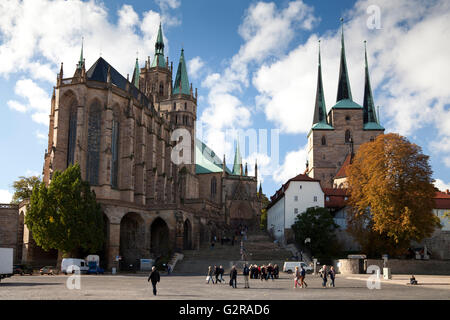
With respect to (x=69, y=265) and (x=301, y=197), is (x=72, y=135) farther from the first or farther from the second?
(x=301, y=197)

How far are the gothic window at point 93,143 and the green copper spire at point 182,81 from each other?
33.7 meters

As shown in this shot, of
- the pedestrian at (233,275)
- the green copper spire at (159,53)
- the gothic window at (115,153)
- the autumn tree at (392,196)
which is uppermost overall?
the green copper spire at (159,53)

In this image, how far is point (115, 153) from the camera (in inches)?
2212

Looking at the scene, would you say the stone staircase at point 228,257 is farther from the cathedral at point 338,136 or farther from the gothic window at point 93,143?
the cathedral at point 338,136

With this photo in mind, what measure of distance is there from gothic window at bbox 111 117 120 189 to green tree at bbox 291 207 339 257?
2146 centimetres

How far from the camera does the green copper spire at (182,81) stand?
8750cm

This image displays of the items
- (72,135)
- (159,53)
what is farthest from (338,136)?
(72,135)

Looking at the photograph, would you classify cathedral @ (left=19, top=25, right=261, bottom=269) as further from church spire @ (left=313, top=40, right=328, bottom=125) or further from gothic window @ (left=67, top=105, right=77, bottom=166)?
church spire @ (left=313, top=40, right=328, bottom=125)

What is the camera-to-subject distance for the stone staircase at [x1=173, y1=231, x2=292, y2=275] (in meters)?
45.7

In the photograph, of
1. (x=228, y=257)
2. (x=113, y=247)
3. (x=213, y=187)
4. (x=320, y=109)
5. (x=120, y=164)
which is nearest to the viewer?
(x=113, y=247)

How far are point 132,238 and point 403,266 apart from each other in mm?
27539

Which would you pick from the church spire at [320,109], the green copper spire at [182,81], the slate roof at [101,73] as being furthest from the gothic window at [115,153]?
the church spire at [320,109]
